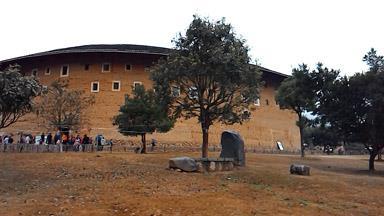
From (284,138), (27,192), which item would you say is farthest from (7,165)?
(284,138)

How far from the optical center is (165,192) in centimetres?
1237

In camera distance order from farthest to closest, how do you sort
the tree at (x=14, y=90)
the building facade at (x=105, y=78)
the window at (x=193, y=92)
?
the building facade at (x=105, y=78), the window at (x=193, y=92), the tree at (x=14, y=90)

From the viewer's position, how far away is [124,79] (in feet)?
152

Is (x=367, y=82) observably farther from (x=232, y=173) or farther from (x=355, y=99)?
(x=232, y=173)

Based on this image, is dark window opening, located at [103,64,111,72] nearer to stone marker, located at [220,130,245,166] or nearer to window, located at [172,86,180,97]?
window, located at [172,86,180,97]

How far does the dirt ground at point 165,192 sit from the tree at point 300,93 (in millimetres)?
11714

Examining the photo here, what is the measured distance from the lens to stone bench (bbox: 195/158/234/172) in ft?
57.5

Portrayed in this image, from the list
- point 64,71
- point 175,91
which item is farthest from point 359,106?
point 64,71

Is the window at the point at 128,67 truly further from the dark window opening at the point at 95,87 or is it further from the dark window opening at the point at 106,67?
the dark window opening at the point at 95,87

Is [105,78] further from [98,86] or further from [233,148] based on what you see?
[233,148]

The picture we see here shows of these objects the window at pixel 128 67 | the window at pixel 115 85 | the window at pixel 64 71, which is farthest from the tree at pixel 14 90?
the window at pixel 64 71

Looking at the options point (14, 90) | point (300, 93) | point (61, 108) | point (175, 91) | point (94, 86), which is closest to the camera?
point (14, 90)

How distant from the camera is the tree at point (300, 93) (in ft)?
96.6

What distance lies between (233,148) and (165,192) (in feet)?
29.5
